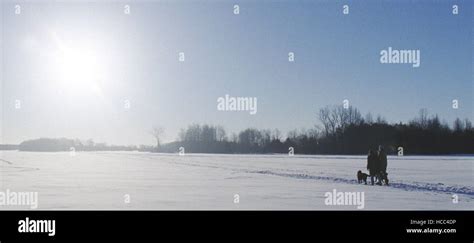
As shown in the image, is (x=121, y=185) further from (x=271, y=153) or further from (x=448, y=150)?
(x=448, y=150)

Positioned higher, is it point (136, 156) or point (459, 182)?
Result: point (136, 156)

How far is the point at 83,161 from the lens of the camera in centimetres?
1026
